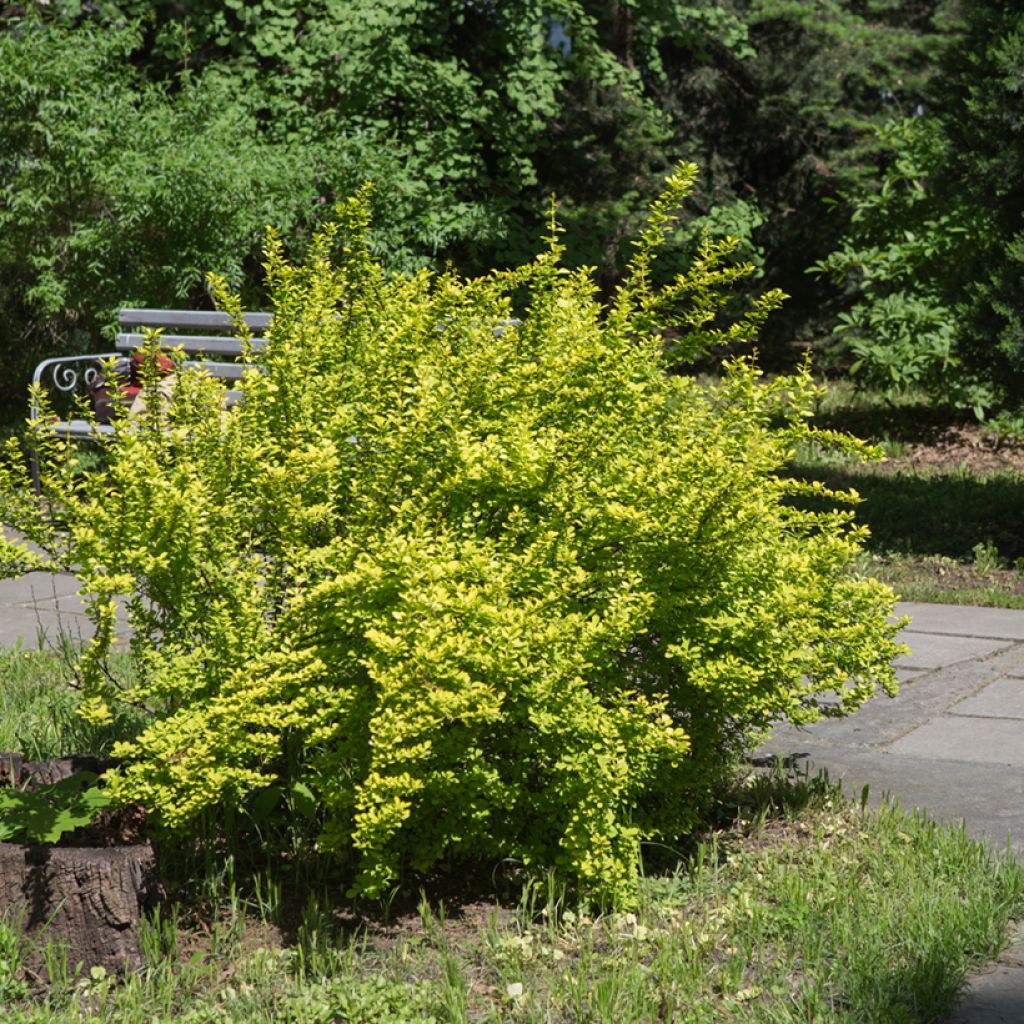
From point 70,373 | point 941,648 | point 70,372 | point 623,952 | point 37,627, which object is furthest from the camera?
point 70,373

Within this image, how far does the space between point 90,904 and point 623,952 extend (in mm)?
1220

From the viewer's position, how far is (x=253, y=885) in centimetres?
384

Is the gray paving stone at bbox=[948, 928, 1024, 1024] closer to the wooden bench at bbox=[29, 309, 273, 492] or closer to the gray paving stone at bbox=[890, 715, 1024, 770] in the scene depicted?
the gray paving stone at bbox=[890, 715, 1024, 770]

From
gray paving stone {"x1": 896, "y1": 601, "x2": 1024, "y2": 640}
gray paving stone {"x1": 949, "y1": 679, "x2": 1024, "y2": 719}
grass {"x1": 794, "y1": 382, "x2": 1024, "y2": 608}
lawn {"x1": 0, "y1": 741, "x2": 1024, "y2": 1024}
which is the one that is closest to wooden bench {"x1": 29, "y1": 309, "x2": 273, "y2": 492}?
grass {"x1": 794, "y1": 382, "x2": 1024, "y2": 608}

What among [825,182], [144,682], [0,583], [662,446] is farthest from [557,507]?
[825,182]

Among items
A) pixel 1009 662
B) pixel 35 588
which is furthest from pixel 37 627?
pixel 1009 662

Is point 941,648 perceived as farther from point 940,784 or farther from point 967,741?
point 940,784

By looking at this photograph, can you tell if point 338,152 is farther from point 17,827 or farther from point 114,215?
point 17,827

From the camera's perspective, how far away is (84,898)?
3383 millimetres

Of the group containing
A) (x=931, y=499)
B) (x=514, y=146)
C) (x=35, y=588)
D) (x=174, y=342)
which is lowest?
(x=35, y=588)

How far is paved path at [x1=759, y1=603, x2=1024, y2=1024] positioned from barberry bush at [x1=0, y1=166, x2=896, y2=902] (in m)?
0.60

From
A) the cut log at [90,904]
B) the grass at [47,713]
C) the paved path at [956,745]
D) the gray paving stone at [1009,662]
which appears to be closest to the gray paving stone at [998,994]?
the paved path at [956,745]

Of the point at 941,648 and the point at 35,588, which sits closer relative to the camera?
the point at 941,648

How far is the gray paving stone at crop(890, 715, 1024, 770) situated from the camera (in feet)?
16.0
